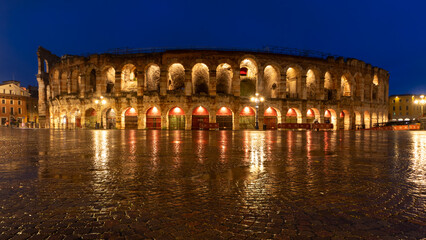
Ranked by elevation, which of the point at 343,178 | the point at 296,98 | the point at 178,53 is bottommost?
the point at 343,178

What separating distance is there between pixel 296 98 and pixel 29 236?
32972 mm

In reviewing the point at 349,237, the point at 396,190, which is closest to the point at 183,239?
the point at 349,237

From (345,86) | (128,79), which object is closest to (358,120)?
(345,86)

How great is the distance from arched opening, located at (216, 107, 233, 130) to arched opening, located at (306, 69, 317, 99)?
1397 centimetres

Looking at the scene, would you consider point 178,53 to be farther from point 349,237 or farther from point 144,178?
point 349,237

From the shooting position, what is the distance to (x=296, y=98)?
31.3 meters

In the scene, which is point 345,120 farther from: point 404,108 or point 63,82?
point 404,108

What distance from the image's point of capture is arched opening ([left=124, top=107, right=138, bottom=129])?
99.2 ft

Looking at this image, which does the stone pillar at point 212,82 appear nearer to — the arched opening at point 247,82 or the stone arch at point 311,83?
the arched opening at point 247,82

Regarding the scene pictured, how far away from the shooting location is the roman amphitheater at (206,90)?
29.1 m

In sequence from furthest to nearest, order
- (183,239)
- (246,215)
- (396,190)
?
(396,190) → (246,215) → (183,239)

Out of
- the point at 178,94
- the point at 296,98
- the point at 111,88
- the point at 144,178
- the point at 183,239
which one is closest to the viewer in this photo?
the point at 183,239

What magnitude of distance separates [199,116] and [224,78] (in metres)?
7.83

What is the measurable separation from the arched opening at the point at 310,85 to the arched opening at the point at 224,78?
12.7m
